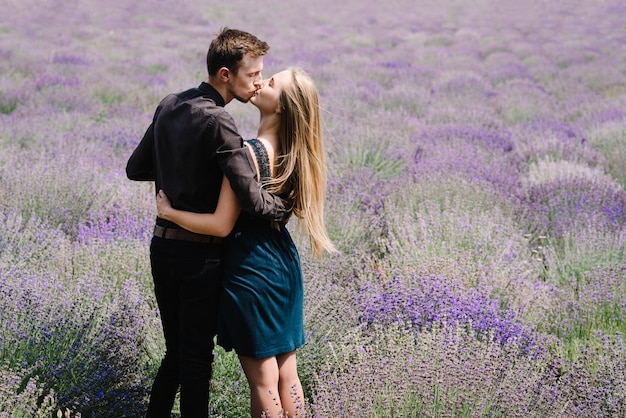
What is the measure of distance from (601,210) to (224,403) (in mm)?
3191

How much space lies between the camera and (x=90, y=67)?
11.6m

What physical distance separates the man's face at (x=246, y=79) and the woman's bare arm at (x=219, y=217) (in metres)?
0.30

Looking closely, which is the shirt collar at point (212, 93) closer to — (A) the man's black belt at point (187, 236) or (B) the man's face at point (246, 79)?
(B) the man's face at point (246, 79)

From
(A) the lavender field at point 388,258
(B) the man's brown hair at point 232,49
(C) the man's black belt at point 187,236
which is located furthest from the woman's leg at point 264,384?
(B) the man's brown hair at point 232,49

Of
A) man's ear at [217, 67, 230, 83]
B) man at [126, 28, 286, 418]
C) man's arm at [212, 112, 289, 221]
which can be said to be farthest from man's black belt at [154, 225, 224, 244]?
man's ear at [217, 67, 230, 83]

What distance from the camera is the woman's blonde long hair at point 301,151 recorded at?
7.26ft

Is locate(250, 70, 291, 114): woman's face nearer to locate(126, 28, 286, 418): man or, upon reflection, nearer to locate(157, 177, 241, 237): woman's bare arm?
locate(126, 28, 286, 418): man

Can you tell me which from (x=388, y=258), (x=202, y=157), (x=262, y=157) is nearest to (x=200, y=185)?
(x=202, y=157)

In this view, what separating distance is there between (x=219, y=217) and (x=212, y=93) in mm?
410

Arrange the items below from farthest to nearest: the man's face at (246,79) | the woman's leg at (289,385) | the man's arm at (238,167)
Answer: the woman's leg at (289,385), the man's face at (246,79), the man's arm at (238,167)

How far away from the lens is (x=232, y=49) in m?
2.09

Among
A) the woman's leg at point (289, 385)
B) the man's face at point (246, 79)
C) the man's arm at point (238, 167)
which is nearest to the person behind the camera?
the man's arm at point (238, 167)

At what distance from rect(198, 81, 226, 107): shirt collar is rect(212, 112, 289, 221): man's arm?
0.13 m

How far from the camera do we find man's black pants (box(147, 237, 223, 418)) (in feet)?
Answer: 7.00
